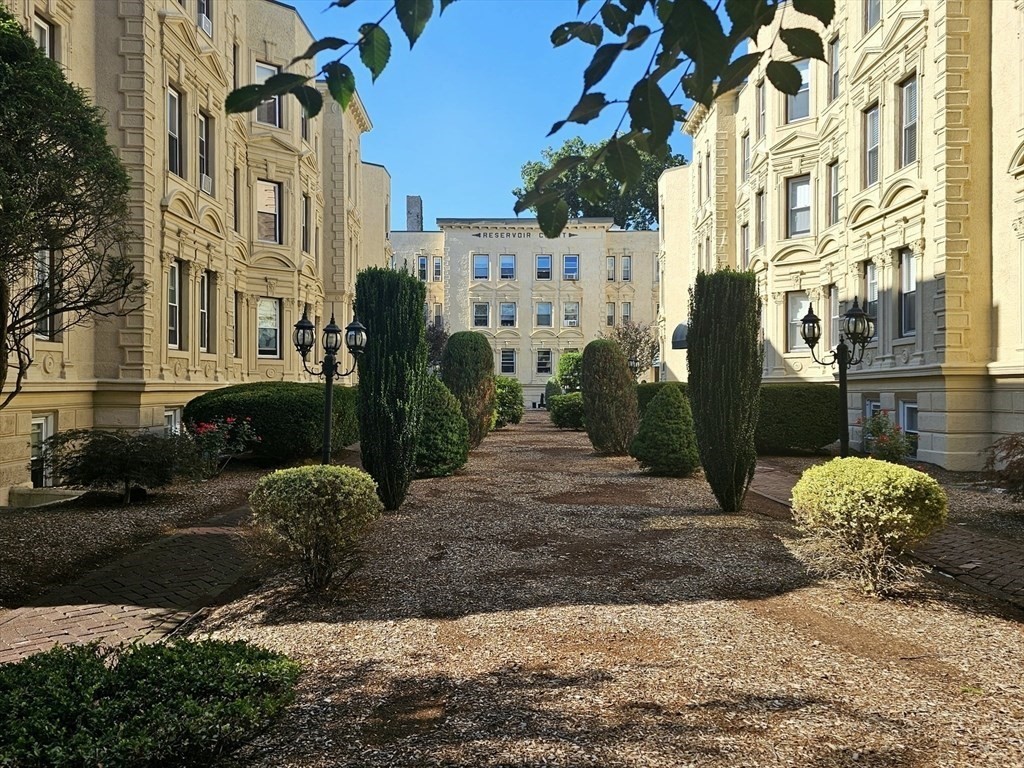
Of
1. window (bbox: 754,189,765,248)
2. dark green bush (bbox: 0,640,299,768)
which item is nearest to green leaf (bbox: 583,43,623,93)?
dark green bush (bbox: 0,640,299,768)

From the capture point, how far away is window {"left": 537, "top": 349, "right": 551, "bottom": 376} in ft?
168

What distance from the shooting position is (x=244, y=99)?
188 centimetres

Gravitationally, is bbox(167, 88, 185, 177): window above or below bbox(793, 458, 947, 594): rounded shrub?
above

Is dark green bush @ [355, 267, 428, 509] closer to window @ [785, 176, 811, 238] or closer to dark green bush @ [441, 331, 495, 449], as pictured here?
dark green bush @ [441, 331, 495, 449]

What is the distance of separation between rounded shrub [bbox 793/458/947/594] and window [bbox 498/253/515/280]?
45.9 m

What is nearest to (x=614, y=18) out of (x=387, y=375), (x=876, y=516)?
(x=876, y=516)

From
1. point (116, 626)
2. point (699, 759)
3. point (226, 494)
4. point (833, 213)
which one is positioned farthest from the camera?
point (833, 213)

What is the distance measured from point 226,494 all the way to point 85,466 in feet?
7.18

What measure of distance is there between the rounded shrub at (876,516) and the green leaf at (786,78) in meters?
4.77

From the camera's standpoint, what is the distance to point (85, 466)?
10.5m

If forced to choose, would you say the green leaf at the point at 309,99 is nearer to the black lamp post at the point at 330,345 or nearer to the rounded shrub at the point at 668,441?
the black lamp post at the point at 330,345

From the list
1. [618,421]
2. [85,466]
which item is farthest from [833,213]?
[85,466]

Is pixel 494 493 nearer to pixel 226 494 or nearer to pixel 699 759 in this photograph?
pixel 226 494

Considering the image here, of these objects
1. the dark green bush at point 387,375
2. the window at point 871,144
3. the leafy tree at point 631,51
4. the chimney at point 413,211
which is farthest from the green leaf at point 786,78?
the chimney at point 413,211
